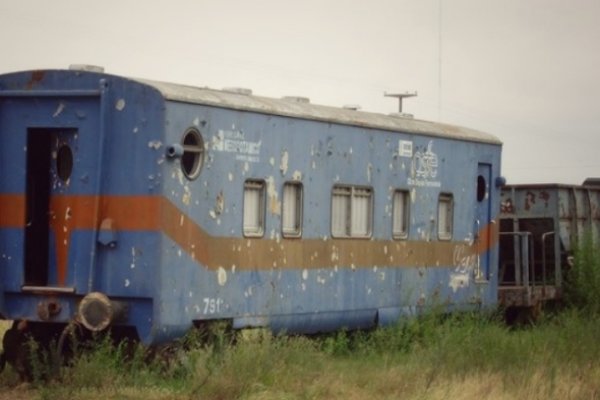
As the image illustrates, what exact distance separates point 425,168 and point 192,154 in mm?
5739

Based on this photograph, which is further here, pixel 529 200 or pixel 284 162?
pixel 529 200

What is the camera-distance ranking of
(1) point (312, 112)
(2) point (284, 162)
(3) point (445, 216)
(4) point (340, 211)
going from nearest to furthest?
1. (2) point (284, 162)
2. (1) point (312, 112)
3. (4) point (340, 211)
4. (3) point (445, 216)

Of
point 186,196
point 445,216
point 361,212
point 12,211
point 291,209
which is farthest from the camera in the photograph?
point 445,216

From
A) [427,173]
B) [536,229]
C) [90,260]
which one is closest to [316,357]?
[90,260]

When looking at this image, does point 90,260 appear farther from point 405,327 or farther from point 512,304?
point 512,304

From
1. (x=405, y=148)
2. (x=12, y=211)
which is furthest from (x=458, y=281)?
(x=12, y=211)

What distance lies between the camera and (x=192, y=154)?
52.2ft

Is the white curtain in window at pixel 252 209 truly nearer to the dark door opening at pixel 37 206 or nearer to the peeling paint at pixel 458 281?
the dark door opening at pixel 37 206

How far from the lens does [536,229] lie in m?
25.4

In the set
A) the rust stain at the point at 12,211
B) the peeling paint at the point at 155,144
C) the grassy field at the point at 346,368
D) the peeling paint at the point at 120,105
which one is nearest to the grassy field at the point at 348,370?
the grassy field at the point at 346,368

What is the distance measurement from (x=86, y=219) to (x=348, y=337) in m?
5.04

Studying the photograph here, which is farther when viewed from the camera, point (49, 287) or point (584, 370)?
point (584, 370)

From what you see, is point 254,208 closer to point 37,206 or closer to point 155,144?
point 155,144

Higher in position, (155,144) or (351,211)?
(155,144)
